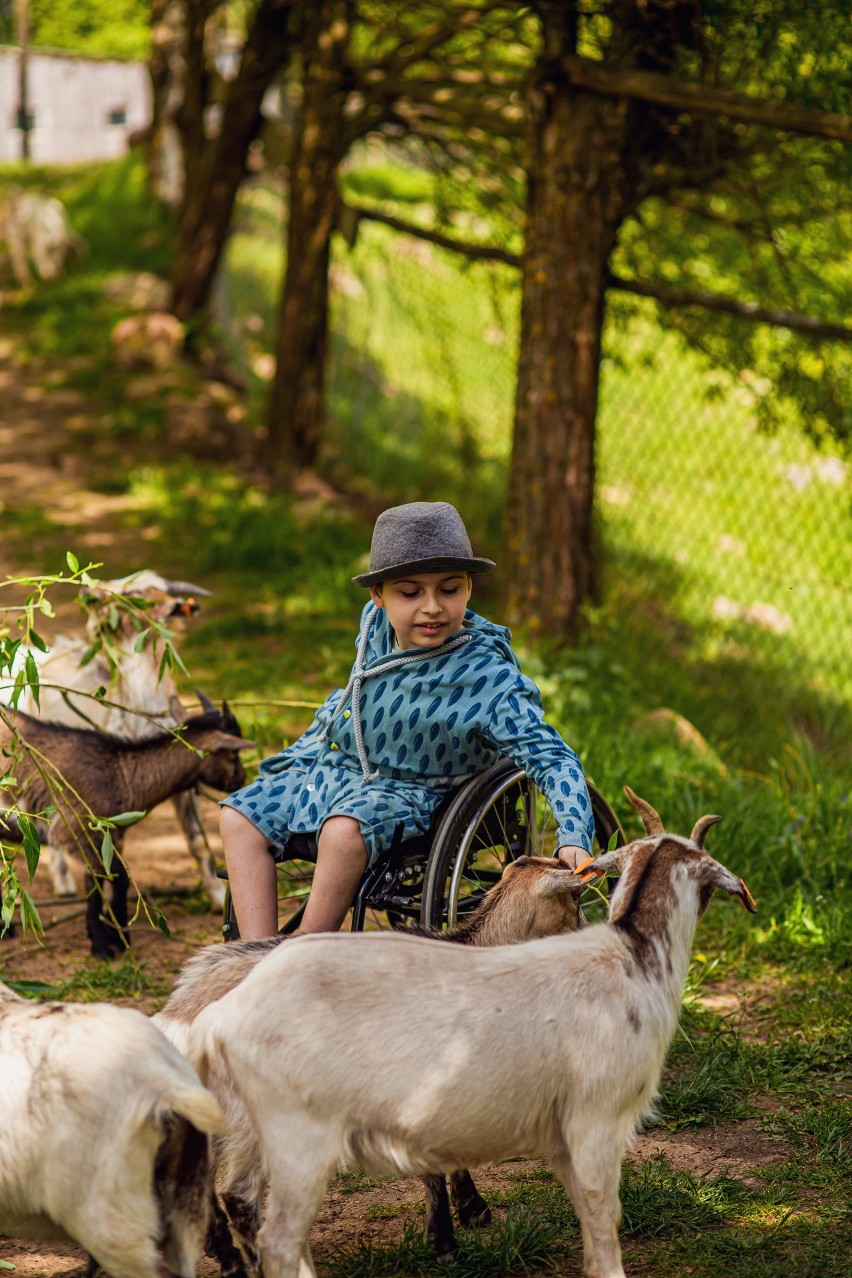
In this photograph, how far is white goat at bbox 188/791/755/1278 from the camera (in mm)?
2664

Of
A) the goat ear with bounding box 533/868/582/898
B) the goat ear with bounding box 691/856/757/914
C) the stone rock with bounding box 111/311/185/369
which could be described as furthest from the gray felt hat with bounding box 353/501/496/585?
the stone rock with bounding box 111/311/185/369

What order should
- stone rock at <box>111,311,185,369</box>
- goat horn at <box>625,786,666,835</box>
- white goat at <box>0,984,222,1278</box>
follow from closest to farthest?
1. white goat at <box>0,984,222,1278</box>
2. goat horn at <box>625,786,666,835</box>
3. stone rock at <box>111,311,185,369</box>

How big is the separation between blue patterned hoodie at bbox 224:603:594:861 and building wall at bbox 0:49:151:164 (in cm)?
3285

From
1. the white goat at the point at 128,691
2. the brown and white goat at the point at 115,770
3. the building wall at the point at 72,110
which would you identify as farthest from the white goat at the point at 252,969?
the building wall at the point at 72,110

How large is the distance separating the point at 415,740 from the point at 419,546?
1.70ft

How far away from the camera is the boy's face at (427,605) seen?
3.72m

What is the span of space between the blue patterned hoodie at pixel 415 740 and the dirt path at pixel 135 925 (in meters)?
0.80

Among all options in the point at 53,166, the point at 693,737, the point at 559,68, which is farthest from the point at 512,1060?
the point at 53,166

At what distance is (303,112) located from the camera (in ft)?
33.9

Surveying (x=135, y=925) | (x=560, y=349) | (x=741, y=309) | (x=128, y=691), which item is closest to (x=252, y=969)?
(x=135, y=925)

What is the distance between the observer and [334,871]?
3.48 meters

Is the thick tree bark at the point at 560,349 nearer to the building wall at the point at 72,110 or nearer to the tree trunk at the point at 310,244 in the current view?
the tree trunk at the point at 310,244

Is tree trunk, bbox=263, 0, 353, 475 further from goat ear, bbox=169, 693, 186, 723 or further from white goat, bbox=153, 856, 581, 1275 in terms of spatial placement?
white goat, bbox=153, 856, 581, 1275

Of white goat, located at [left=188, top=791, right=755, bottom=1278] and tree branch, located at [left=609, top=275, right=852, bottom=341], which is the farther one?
tree branch, located at [left=609, top=275, right=852, bottom=341]
